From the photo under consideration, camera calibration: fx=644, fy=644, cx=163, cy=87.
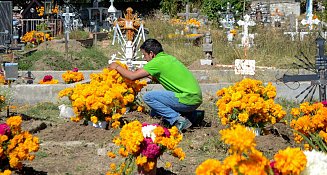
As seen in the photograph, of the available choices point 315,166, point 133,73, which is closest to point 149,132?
point 315,166

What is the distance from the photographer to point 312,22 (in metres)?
23.6

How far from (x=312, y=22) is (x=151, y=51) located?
17284mm

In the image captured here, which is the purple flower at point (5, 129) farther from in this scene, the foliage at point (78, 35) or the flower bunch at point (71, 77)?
the foliage at point (78, 35)

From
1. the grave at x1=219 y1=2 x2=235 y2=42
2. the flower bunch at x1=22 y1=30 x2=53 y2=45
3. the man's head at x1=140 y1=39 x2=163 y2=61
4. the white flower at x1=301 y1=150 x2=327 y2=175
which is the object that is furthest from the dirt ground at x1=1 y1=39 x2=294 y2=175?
the grave at x1=219 y1=2 x2=235 y2=42

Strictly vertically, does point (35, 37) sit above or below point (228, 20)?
below

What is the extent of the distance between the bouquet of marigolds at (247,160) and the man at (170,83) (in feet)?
13.9

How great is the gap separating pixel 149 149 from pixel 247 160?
5.97 feet

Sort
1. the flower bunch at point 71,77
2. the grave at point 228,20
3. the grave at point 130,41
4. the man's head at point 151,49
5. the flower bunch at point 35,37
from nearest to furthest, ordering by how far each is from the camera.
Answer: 1. the man's head at point 151,49
2. the flower bunch at point 71,77
3. the grave at point 130,41
4. the flower bunch at point 35,37
5. the grave at point 228,20

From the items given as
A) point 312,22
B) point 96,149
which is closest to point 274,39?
point 312,22

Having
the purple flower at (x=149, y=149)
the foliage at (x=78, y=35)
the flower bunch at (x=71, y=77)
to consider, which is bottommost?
the flower bunch at (x=71, y=77)

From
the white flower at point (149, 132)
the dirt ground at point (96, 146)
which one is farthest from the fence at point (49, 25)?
the white flower at point (149, 132)

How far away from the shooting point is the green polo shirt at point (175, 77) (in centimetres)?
729

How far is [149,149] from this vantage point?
465 cm

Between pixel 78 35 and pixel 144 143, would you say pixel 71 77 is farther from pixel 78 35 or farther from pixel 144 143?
pixel 78 35
